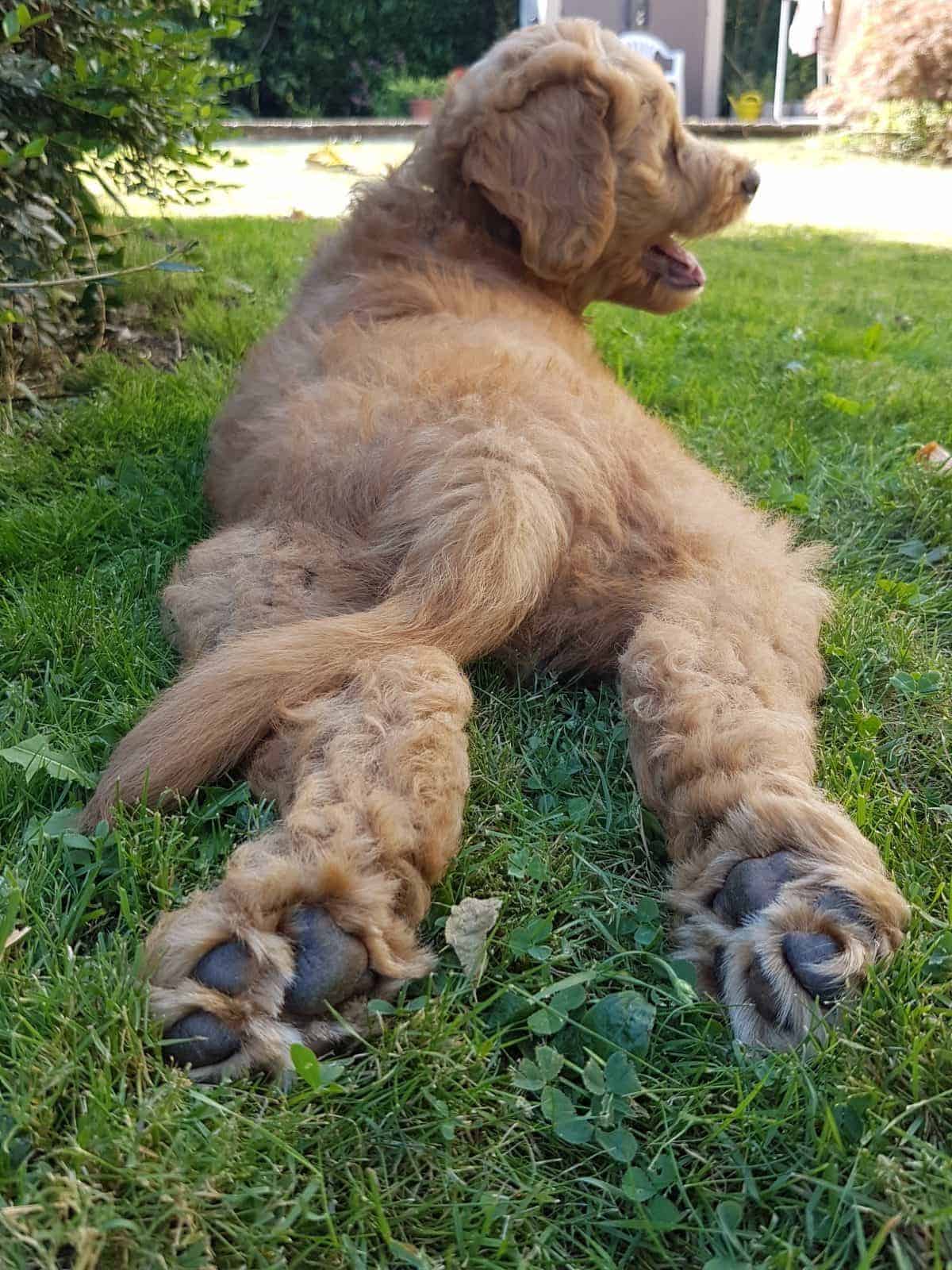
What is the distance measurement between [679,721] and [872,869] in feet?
1.34

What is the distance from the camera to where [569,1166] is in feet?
3.84

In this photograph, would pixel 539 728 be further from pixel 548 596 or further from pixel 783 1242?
pixel 783 1242

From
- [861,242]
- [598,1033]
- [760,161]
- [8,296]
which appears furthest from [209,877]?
[760,161]

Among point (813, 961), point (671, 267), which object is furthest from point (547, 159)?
point (813, 961)

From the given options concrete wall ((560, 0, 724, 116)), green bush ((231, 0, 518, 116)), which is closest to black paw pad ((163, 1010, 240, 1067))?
green bush ((231, 0, 518, 116))

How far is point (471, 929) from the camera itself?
146 cm

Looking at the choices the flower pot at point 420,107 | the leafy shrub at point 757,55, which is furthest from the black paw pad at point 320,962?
the leafy shrub at point 757,55

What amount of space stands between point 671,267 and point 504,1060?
3.05m

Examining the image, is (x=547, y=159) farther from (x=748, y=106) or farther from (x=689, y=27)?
(x=689, y=27)

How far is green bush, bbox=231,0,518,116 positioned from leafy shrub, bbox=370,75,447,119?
19 cm

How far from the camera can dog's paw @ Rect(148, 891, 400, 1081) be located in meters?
1.23

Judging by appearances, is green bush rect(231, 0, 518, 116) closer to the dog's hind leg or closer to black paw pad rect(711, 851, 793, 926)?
the dog's hind leg

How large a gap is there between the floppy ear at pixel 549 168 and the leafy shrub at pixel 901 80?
12517mm

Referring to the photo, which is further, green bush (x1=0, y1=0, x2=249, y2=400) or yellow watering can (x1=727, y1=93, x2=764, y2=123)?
yellow watering can (x1=727, y1=93, x2=764, y2=123)
